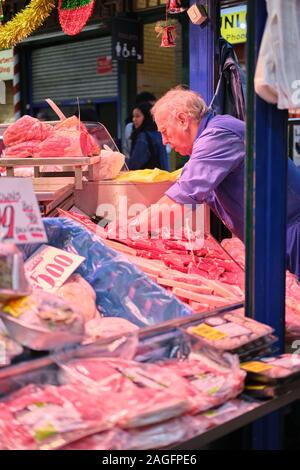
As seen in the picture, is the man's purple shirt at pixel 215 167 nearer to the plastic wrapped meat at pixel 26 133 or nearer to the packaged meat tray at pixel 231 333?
the plastic wrapped meat at pixel 26 133

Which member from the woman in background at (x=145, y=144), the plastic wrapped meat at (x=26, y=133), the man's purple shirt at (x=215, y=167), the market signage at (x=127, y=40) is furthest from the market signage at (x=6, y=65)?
the man's purple shirt at (x=215, y=167)

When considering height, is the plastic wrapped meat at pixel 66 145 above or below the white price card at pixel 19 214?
above

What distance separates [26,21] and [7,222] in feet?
8.58

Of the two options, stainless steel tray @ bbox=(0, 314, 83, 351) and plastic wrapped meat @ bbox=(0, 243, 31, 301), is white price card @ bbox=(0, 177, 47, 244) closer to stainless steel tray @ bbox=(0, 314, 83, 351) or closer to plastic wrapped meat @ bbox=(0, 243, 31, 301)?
plastic wrapped meat @ bbox=(0, 243, 31, 301)

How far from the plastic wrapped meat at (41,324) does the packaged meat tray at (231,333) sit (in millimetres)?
353

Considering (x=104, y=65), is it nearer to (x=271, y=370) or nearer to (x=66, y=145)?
(x=66, y=145)

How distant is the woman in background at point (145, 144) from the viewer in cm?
689

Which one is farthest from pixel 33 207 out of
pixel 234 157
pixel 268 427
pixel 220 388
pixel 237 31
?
pixel 237 31

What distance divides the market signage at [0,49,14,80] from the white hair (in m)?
7.74

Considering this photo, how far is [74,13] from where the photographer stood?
3.72 m

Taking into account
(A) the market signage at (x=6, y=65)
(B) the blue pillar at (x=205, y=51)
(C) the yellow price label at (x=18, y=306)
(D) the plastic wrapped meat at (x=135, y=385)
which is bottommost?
(D) the plastic wrapped meat at (x=135, y=385)

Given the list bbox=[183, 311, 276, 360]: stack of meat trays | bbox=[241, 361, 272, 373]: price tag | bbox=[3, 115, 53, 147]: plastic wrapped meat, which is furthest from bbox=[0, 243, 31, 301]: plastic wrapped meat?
bbox=[3, 115, 53, 147]: plastic wrapped meat

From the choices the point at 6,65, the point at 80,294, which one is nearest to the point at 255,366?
the point at 80,294

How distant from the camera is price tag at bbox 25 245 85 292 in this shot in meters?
1.97
